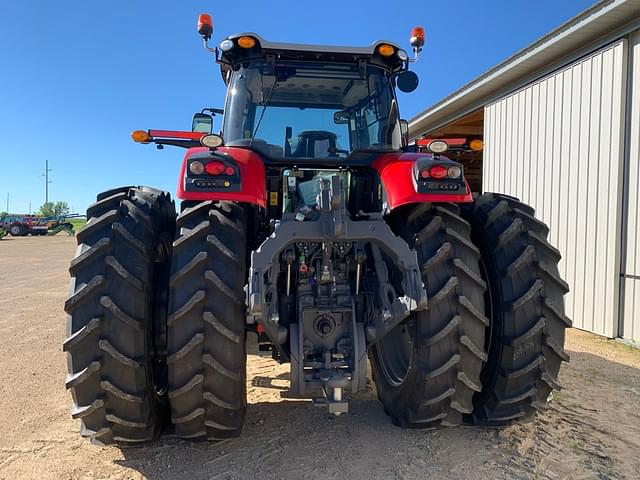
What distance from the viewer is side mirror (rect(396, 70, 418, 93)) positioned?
11.4ft

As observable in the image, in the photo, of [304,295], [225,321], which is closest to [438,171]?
[304,295]

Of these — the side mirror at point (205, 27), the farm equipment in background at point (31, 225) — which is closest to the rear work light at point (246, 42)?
the side mirror at point (205, 27)

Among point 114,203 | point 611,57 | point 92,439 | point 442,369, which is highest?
point 611,57

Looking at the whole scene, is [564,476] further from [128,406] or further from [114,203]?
[114,203]

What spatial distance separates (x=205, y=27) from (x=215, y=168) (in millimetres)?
1563

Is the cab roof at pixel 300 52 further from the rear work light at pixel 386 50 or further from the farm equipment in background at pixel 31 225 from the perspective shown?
the farm equipment in background at pixel 31 225

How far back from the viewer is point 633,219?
5480 millimetres

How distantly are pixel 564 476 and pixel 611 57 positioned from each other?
547cm

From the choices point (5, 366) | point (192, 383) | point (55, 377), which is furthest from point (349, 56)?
point (5, 366)

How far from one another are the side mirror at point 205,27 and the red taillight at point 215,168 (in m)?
1.51

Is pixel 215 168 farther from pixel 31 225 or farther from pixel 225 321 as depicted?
pixel 31 225

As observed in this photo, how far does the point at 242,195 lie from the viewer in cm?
249

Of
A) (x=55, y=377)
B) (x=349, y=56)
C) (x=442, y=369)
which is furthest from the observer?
(x=55, y=377)

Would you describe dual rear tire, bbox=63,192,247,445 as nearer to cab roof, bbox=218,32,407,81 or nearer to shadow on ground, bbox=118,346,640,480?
shadow on ground, bbox=118,346,640,480
